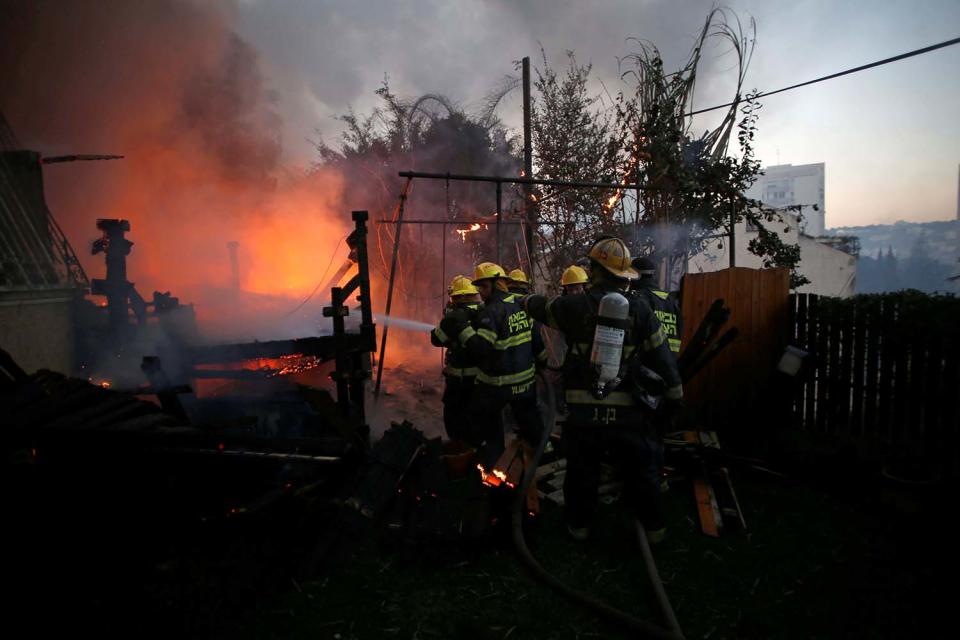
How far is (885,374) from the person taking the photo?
5055mm

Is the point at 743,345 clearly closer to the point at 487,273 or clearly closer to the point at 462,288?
the point at 487,273

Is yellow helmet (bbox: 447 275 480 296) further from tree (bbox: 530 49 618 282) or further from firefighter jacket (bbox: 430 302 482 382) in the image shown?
tree (bbox: 530 49 618 282)

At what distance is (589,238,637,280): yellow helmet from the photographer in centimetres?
387

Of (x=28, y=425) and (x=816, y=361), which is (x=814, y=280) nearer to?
(x=816, y=361)

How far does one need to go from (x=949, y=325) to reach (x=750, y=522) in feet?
8.48

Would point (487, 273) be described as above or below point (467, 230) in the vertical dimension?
below

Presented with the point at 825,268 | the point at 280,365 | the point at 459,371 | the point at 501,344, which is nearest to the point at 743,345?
the point at 501,344

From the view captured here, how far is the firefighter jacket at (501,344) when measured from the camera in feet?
17.6

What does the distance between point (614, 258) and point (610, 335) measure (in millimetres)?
673

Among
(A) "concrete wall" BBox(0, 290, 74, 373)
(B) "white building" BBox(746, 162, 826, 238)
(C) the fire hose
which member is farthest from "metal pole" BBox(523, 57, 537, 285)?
(B) "white building" BBox(746, 162, 826, 238)

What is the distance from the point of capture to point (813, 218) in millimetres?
47125

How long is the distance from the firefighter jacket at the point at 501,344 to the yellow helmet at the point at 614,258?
171cm

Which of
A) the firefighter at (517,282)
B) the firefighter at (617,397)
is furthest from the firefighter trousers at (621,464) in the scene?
the firefighter at (517,282)

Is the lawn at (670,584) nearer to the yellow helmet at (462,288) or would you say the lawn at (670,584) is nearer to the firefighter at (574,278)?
the yellow helmet at (462,288)
